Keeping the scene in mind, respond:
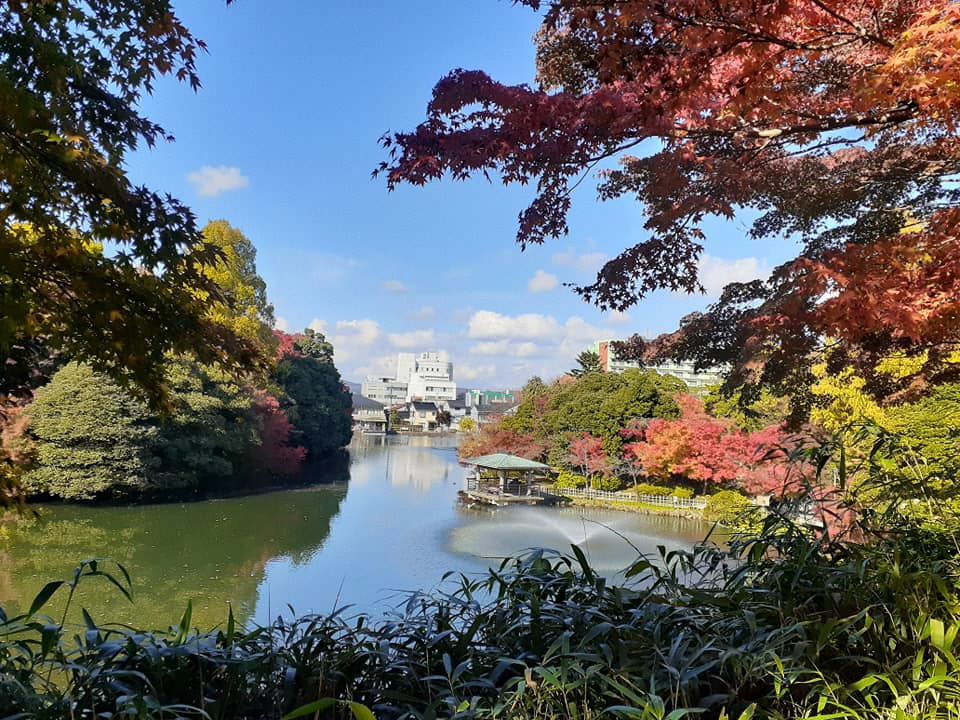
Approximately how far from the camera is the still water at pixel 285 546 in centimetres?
660

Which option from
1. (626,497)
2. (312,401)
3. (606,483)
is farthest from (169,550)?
(606,483)

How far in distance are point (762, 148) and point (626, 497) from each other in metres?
13.4

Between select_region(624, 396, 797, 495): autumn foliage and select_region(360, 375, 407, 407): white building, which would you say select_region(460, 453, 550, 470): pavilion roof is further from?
select_region(360, 375, 407, 407): white building

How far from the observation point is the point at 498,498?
48.8ft

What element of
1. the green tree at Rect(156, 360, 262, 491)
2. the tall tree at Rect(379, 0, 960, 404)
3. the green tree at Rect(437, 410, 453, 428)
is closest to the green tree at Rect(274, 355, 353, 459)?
the green tree at Rect(156, 360, 262, 491)

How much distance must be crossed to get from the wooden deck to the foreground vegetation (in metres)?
13.2

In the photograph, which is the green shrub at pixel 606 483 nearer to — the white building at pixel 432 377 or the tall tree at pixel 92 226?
the tall tree at pixel 92 226

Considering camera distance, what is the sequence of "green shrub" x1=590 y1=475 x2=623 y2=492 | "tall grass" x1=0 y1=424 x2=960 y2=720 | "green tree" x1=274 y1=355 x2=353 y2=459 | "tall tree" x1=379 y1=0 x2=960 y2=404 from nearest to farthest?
1. "tall grass" x1=0 y1=424 x2=960 y2=720
2. "tall tree" x1=379 y1=0 x2=960 y2=404
3. "green shrub" x1=590 y1=475 x2=623 y2=492
4. "green tree" x1=274 y1=355 x2=353 y2=459

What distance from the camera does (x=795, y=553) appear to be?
5.59ft

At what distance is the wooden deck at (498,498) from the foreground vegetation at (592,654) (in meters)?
13.2

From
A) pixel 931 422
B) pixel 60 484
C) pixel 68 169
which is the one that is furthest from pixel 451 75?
pixel 60 484

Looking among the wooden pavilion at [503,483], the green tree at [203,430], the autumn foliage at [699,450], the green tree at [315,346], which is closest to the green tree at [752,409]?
the autumn foliage at [699,450]

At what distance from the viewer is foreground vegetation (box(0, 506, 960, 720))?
1150mm

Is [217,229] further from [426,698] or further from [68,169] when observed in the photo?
[426,698]
